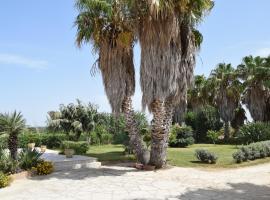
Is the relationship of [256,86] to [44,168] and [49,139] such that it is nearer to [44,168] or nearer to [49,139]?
[49,139]

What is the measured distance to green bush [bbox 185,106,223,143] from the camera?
127 feet

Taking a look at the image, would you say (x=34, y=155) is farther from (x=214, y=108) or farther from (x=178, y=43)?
(x=214, y=108)

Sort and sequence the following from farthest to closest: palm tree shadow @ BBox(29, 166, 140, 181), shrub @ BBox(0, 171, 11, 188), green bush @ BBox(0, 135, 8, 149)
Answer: green bush @ BBox(0, 135, 8, 149)
palm tree shadow @ BBox(29, 166, 140, 181)
shrub @ BBox(0, 171, 11, 188)

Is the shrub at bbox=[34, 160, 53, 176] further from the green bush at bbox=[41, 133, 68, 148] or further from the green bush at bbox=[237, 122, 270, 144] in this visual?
the green bush at bbox=[237, 122, 270, 144]

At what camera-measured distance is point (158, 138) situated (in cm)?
1744

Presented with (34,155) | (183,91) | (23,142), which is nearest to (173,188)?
(183,91)

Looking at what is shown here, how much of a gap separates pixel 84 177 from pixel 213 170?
19.3 feet

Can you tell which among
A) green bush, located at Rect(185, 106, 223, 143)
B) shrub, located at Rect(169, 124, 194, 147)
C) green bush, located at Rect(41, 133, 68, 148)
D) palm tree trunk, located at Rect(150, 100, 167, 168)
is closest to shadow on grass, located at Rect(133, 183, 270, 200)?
palm tree trunk, located at Rect(150, 100, 167, 168)

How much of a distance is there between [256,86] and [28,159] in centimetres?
2570

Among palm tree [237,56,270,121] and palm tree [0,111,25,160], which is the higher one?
palm tree [237,56,270,121]

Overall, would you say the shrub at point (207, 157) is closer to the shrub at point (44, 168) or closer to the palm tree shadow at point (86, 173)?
the palm tree shadow at point (86, 173)

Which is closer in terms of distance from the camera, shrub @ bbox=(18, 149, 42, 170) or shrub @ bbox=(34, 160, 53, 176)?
shrub @ bbox=(34, 160, 53, 176)

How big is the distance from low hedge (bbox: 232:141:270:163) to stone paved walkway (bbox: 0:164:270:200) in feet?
5.79

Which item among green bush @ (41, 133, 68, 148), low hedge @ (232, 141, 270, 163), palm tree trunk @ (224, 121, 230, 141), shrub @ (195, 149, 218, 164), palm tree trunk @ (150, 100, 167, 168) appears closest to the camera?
palm tree trunk @ (150, 100, 167, 168)
